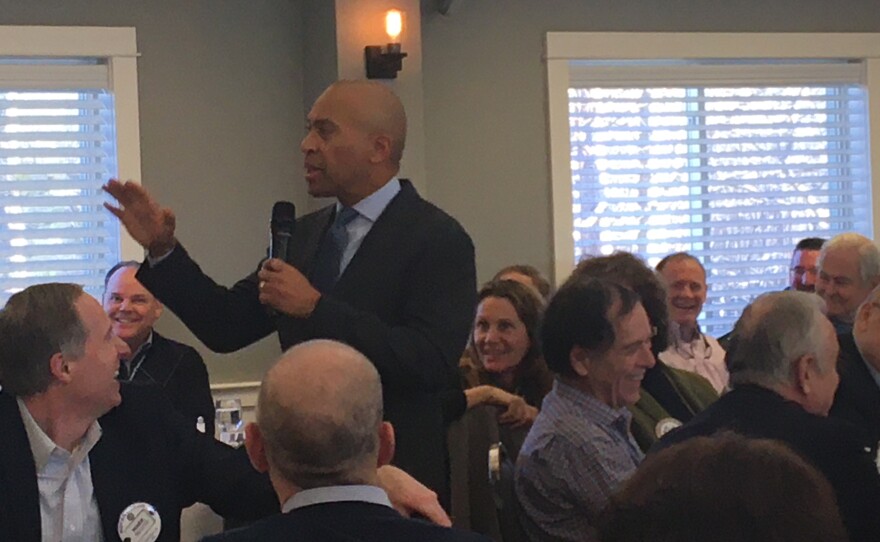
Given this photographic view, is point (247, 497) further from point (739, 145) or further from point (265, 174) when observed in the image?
point (739, 145)

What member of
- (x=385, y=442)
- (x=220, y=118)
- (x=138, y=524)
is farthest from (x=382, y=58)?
(x=385, y=442)

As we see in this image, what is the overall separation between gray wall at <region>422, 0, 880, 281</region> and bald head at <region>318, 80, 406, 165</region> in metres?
3.20

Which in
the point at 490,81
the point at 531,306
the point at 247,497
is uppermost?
the point at 490,81

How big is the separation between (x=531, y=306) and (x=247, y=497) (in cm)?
179


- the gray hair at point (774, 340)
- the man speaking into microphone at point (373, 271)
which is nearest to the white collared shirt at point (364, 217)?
the man speaking into microphone at point (373, 271)

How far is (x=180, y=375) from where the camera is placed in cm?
479

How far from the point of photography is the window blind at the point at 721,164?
20.3 feet

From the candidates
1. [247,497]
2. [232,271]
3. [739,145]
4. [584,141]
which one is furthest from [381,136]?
[739,145]

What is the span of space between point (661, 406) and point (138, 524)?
1437 millimetres

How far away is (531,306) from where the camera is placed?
13.6 ft

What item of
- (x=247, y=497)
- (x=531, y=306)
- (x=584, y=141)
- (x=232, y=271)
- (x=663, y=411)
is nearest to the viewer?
(x=247, y=497)

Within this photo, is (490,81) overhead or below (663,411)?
overhead

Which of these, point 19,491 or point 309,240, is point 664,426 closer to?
point 309,240

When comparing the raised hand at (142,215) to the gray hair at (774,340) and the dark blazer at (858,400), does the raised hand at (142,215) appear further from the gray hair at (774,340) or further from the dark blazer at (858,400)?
the dark blazer at (858,400)
